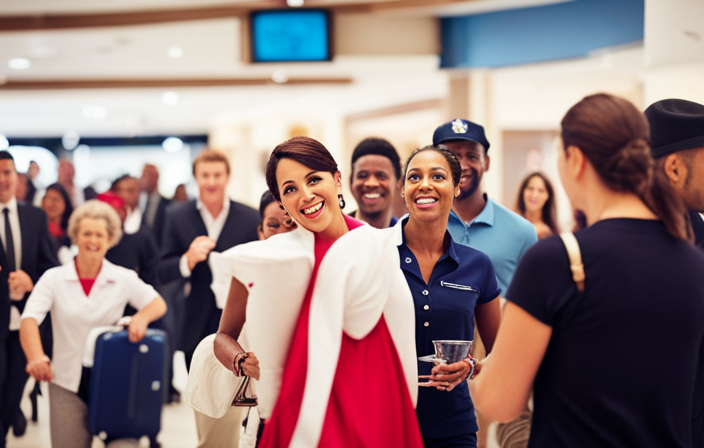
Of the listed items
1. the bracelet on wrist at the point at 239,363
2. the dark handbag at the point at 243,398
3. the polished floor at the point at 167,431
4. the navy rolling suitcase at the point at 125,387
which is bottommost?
the polished floor at the point at 167,431

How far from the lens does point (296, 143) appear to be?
234 cm

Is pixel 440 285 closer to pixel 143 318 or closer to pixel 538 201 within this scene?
pixel 143 318

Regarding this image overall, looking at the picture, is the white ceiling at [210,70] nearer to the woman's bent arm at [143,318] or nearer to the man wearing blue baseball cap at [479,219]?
the man wearing blue baseball cap at [479,219]

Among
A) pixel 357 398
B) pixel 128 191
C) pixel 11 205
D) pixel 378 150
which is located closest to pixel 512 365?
pixel 357 398

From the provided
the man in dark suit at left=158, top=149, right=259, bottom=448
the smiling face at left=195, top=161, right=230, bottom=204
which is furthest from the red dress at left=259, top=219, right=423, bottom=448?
the smiling face at left=195, top=161, right=230, bottom=204

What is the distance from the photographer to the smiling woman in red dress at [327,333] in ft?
6.83

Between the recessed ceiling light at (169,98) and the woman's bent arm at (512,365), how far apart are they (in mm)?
13722

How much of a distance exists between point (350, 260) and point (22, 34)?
24.7 feet

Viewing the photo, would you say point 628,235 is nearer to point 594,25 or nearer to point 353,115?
point 594,25

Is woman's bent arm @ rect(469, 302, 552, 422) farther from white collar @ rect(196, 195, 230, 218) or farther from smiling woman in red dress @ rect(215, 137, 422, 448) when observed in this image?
white collar @ rect(196, 195, 230, 218)

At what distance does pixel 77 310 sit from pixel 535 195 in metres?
3.82

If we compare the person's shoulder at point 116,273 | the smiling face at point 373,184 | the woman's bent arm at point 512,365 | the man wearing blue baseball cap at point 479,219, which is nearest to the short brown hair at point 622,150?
the woman's bent arm at point 512,365

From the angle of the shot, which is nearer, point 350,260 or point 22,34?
point 350,260

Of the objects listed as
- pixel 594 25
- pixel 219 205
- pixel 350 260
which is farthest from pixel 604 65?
pixel 350 260
